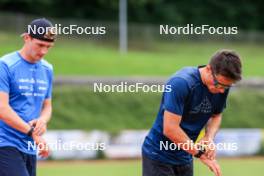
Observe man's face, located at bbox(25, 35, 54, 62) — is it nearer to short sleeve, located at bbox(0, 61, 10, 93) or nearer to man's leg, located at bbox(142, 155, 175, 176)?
short sleeve, located at bbox(0, 61, 10, 93)

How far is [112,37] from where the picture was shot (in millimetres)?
45312

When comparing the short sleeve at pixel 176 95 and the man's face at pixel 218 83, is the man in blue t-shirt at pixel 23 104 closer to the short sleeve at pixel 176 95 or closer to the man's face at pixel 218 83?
the short sleeve at pixel 176 95

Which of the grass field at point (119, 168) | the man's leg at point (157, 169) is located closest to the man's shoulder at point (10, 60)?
the man's leg at point (157, 169)

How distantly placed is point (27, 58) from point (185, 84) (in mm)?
1539

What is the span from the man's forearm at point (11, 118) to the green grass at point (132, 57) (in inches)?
1145

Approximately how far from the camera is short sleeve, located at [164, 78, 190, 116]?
19.1ft

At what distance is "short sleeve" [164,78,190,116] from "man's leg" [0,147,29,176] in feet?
4.77

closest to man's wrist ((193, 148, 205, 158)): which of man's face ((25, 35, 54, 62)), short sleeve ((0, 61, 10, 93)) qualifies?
man's face ((25, 35, 54, 62))

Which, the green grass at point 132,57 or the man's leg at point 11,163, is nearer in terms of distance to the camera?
the man's leg at point 11,163

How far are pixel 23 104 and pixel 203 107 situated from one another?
5.39 feet

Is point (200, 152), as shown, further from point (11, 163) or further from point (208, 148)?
point (11, 163)

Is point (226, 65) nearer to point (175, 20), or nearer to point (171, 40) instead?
point (171, 40)

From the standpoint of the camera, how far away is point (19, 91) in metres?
6.32

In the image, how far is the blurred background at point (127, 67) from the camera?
2028 cm
